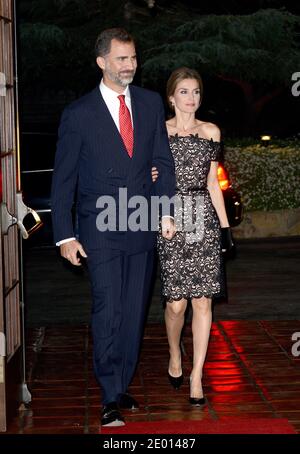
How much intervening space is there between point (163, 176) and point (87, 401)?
1.42m

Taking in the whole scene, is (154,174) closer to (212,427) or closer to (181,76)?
(181,76)

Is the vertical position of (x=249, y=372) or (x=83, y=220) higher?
(x=83, y=220)

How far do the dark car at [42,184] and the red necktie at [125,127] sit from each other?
5.69 m

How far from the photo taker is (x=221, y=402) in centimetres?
605

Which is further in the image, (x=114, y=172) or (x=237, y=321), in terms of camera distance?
(x=237, y=321)

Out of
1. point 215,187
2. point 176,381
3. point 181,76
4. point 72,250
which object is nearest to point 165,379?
point 176,381

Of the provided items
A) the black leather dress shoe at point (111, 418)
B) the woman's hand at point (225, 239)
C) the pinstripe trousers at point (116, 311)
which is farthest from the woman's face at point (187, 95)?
the black leather dress shoe at point (111, 418)

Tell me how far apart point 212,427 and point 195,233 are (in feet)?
3.96

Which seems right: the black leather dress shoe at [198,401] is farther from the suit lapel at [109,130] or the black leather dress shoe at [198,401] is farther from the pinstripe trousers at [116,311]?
the suit lapel at [109,130]

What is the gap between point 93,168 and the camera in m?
5.65

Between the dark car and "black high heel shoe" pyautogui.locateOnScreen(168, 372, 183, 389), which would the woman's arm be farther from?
the dark car
